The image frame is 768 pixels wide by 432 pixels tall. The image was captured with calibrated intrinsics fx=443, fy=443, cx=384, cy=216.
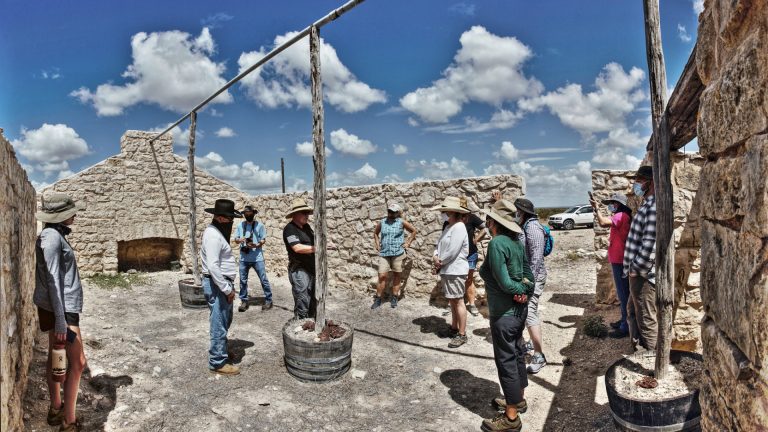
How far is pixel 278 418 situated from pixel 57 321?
1.76 m

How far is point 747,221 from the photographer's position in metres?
1.32

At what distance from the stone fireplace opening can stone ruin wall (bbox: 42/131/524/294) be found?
37 centimetres

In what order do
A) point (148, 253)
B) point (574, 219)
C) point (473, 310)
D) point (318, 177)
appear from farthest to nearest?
point (574, 219) → point (148, 253) → point (473, 310) → point (318, 177)

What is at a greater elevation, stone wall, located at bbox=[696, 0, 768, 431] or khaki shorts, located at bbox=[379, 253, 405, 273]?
stone wall, located at bbox=[696, 0, 768, 431]

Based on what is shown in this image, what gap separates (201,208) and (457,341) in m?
8.30

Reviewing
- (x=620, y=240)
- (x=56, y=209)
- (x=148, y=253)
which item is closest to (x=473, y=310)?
(x=620, y=240)

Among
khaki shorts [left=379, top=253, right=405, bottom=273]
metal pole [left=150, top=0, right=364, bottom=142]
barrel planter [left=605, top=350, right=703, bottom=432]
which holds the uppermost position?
metal pole [left=150, top=0, right=364, bottom=142]

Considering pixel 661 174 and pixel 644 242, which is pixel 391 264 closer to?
pixel 644 242

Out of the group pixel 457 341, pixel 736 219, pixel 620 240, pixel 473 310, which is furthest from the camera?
pixel 473 310

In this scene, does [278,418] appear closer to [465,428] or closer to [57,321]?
[465,428]

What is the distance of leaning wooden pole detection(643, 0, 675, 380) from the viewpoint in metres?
2.92

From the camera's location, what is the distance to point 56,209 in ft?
10.2

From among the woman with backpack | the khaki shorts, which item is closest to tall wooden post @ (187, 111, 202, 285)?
the khaki shorts

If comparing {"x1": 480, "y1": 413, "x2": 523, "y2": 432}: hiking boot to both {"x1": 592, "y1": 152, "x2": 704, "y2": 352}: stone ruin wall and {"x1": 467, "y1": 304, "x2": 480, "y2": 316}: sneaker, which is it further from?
{"x1": 467, "y1": 304, "x2": 480, "y2": 316}: sneaker
